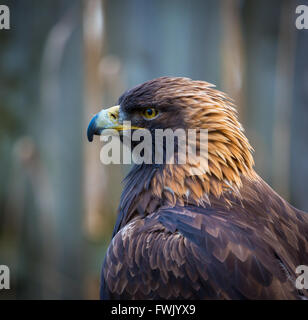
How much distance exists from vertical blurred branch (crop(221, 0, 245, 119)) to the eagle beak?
1300mm

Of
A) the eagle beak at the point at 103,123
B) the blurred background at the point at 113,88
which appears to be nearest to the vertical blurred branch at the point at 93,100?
the blurred background at the point at 113,88

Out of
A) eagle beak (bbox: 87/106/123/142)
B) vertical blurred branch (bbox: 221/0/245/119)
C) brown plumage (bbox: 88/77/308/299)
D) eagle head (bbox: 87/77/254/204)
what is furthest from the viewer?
vertical blurred branch (bbox: 221/0/245/119)

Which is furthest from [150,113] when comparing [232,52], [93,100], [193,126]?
[232,52]

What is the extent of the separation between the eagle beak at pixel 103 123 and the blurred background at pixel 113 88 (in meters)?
1.13

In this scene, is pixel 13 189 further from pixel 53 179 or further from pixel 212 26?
pixel 212 26

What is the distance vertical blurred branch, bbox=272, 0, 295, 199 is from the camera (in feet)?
9.33

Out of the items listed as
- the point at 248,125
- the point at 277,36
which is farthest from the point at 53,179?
the point at 277,36

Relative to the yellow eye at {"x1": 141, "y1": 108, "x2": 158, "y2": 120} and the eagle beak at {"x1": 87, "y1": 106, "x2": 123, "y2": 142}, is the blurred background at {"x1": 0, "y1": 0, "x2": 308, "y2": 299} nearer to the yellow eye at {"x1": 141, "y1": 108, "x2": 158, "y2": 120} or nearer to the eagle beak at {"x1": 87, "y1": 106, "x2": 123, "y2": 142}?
the eagle beak at {"x1": 87, "y1": 106, "x2": 123, "y2": 142}

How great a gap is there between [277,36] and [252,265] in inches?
87.3

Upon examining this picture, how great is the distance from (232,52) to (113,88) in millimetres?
915

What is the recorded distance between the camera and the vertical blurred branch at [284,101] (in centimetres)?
284

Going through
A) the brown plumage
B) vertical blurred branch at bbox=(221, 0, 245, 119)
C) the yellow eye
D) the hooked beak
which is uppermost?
vertical blurred branch at bbox=(221, 0, 245, 119)

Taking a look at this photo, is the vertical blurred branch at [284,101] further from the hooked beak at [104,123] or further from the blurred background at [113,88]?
the hooked beak at [104,123]

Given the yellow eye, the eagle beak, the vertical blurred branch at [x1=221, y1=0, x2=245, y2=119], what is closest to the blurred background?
the vertical blurred branch at [x1=221, y1=0, x2=245, y2=119]
